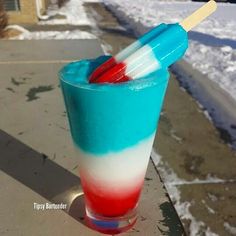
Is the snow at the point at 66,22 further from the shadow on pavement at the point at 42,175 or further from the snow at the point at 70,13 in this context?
the shadow on pavement at the point at 42,175

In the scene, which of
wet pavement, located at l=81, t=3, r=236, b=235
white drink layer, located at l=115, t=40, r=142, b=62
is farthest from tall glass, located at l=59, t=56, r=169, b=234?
wet pavement, located at l=81, t=3, r=236, b=235

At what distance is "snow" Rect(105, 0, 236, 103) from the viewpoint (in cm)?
558

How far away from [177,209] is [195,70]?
348 centimetres

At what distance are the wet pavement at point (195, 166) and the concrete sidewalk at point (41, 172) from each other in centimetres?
17

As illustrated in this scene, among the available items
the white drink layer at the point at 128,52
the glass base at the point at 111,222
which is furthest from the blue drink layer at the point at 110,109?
the glass base at the point at 111,222

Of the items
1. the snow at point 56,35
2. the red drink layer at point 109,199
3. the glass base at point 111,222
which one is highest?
the red drink layer at point 109,199

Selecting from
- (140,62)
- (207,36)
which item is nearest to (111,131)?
(140,62)

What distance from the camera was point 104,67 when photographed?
1.71m

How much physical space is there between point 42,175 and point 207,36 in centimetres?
656

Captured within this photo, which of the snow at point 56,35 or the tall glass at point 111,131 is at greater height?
the tall glass at point 111,131

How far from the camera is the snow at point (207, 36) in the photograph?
558 centimetres

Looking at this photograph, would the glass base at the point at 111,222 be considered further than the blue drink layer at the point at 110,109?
Yes

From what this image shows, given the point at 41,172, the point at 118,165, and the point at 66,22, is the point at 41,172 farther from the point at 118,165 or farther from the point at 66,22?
the point at 66,22

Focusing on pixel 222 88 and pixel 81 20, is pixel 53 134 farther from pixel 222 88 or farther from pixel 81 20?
pixel 81 20
